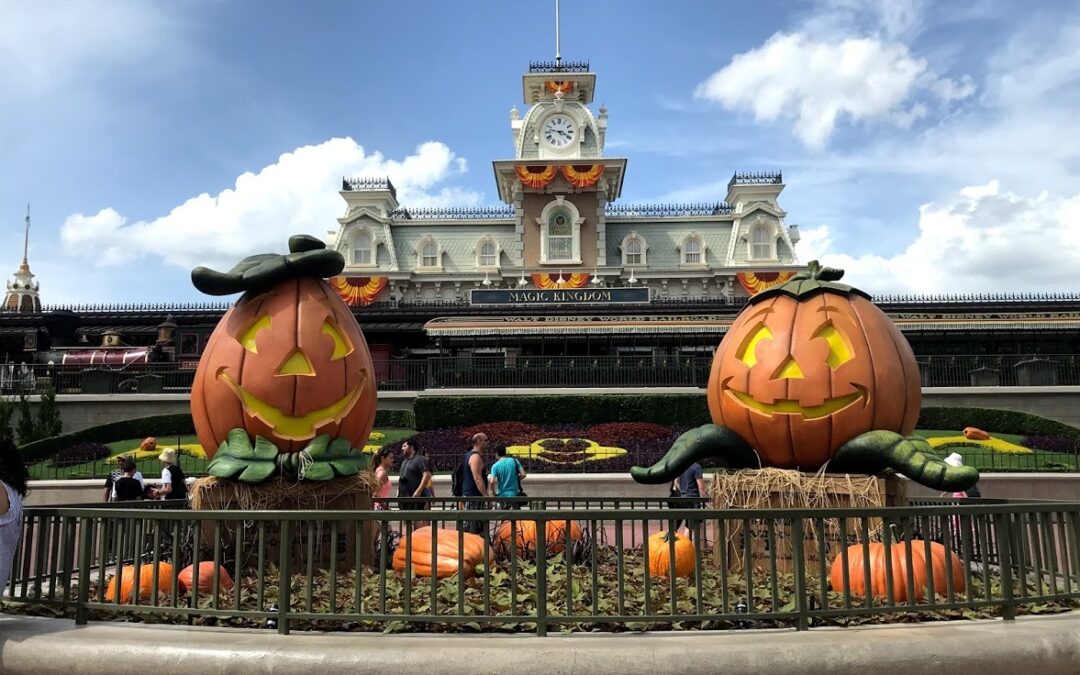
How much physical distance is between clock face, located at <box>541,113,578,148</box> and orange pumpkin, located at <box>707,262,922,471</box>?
144ft

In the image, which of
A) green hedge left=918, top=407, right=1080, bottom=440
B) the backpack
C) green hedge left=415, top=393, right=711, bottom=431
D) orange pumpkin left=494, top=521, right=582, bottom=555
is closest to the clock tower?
green hedge left=415, top=393, right=711, bottom=431

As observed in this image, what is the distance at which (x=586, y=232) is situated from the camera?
48.9 meters

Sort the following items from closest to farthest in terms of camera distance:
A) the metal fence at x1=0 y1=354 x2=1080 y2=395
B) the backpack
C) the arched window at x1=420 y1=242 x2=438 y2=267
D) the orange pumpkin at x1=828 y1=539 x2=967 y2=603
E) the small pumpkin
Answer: the orange pumpkin at x1=828 y1=539 x2=967 y2=603, the backpack, the small pumpkin, the metal fence at x1=0 y1=354 x2=1080 y2=395, the arched window at x1=420 y1=242 x2=438 y2=267

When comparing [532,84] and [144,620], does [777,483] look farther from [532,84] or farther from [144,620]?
[532,84]

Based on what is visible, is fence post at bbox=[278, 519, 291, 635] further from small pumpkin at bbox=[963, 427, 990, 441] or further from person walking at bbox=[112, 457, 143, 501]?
small pumpkin at bbox=[963, 427, 990, 441]

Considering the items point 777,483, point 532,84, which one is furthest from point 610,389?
point 532,84

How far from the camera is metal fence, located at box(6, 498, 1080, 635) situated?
4.33m

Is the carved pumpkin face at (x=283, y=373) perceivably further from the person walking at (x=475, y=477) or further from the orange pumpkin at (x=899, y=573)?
the orange pumpkin at (x=899, y=573)

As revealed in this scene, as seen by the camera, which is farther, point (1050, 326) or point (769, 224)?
point (769, 224)

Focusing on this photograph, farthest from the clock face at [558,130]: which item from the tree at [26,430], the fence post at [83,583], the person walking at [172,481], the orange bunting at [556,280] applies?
the fence post at [83,583]

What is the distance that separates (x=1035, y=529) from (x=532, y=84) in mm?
50945

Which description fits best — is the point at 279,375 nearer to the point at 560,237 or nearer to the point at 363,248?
the point at 560,237

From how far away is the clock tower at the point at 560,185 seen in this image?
47.7 meters

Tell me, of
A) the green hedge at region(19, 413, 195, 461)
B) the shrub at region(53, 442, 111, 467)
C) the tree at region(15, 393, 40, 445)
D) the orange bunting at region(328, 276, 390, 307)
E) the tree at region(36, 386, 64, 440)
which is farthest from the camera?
the orange bunting at region(328, 276, 390, 307)
